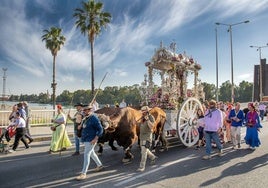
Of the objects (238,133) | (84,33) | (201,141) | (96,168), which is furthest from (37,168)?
(84,33)

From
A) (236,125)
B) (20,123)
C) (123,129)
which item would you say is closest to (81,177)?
(123,129)

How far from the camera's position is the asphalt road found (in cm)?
588

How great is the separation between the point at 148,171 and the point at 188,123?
3.86 meters

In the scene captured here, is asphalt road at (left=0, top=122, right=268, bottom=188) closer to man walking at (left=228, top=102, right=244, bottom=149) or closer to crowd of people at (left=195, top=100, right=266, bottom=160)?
crowd of people at (left=195, top=100, right=266, bottom=160)

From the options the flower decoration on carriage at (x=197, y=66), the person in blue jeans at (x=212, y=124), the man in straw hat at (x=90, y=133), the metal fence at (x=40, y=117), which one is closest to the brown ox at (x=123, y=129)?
the man in straw hat at (x=90, y=133)

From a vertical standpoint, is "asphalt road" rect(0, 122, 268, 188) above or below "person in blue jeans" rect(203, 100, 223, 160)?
below

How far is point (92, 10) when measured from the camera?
28.4 meters

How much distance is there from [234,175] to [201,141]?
430 cm

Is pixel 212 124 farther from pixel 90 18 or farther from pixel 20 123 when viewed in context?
pixel 90 18

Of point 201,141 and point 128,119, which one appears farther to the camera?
point 201,141

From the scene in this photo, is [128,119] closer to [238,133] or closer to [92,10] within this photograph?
[238,133]

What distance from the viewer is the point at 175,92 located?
36.8 feet

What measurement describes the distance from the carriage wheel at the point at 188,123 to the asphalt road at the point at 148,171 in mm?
740

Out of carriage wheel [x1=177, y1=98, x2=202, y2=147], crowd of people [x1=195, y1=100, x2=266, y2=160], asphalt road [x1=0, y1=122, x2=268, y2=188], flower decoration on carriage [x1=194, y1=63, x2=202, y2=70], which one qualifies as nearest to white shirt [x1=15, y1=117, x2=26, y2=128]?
asphalt road [x1=0, y1=122, x2=268, y2=188]
